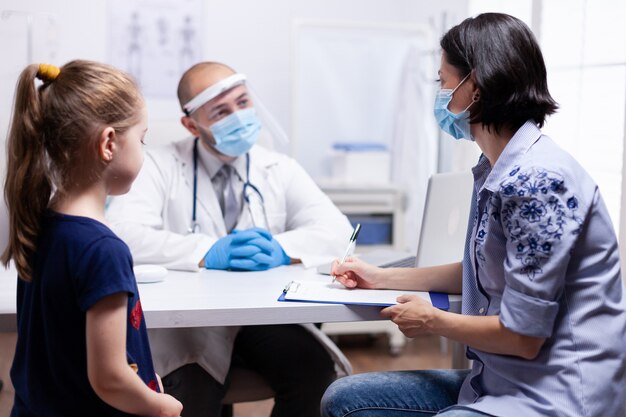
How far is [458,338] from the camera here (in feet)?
3.56

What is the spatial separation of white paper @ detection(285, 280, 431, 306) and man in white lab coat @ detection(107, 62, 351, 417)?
0.81 ft

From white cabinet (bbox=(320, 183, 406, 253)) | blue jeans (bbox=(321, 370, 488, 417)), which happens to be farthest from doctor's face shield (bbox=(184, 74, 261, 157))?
white cabinet (bbox=(320, 183, 406, 253))

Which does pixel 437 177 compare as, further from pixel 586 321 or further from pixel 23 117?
pixel 23 117

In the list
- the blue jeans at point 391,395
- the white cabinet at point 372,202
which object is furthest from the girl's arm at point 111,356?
the white cabinet at point 372,202

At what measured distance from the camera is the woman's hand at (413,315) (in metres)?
1.12

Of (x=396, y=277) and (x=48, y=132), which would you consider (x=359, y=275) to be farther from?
(x=48, y=132)

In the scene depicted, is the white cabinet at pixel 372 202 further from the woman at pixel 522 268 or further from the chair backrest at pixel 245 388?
the woman at pixel 522 268

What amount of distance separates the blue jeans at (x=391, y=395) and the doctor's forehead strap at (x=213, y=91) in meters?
0.97

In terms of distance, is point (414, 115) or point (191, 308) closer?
point (191, 308)

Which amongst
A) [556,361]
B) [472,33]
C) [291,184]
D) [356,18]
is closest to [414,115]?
[356,18]

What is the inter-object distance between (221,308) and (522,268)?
491 mm

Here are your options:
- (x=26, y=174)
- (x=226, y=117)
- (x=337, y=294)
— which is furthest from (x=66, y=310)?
(x=226, y=117)

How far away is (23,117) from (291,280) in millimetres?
689

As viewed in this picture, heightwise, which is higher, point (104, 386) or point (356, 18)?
point (356, 18)
